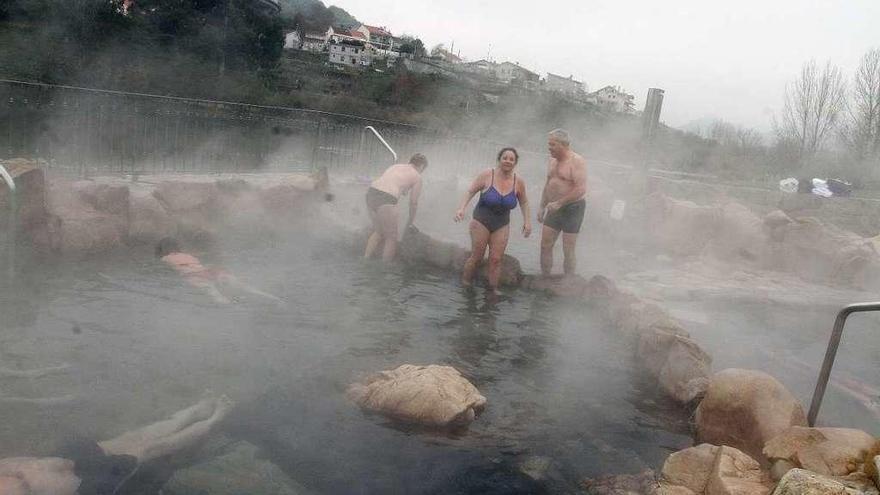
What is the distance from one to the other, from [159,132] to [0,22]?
9160 millimetres

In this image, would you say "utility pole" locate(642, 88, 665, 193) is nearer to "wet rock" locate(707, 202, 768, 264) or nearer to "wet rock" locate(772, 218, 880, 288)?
"wet rock" locate(707, 202, 768, 264)

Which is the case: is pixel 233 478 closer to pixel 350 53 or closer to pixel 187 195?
pixel 187 195

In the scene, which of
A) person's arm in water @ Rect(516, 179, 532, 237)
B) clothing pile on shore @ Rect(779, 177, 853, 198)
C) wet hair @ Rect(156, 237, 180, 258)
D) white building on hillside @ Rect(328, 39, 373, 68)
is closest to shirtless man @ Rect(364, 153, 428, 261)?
person's arm in water @ Rect(516, 179, 532, 237)

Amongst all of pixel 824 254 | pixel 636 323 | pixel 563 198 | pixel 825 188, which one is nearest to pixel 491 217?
pixel 563 198

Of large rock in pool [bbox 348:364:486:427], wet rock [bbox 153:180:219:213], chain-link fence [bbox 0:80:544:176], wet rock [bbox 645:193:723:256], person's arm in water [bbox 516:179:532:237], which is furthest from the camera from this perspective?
wet rock [bbox 645:193:723:256]

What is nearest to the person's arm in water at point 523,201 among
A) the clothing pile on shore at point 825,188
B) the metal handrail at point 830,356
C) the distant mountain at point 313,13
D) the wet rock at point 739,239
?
the metal handrail at point 830,356

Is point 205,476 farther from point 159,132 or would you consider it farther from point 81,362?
point 159,132

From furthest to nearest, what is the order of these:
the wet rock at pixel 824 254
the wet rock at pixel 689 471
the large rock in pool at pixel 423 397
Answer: the wet rock at pixel 824 254 → the large rock in pool at pixel 423 397 → the wet rock at pixel 689 471

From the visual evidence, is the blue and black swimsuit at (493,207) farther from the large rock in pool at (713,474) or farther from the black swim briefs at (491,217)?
the large rock in pool at (713,474)

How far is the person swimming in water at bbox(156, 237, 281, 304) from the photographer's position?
17.6 feet

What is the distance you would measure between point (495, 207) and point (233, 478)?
3849 millimetres

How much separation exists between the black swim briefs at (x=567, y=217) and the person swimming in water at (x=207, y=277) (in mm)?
2820

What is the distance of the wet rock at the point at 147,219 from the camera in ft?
20.6

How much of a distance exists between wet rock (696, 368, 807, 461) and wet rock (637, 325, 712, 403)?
14.1 inches
